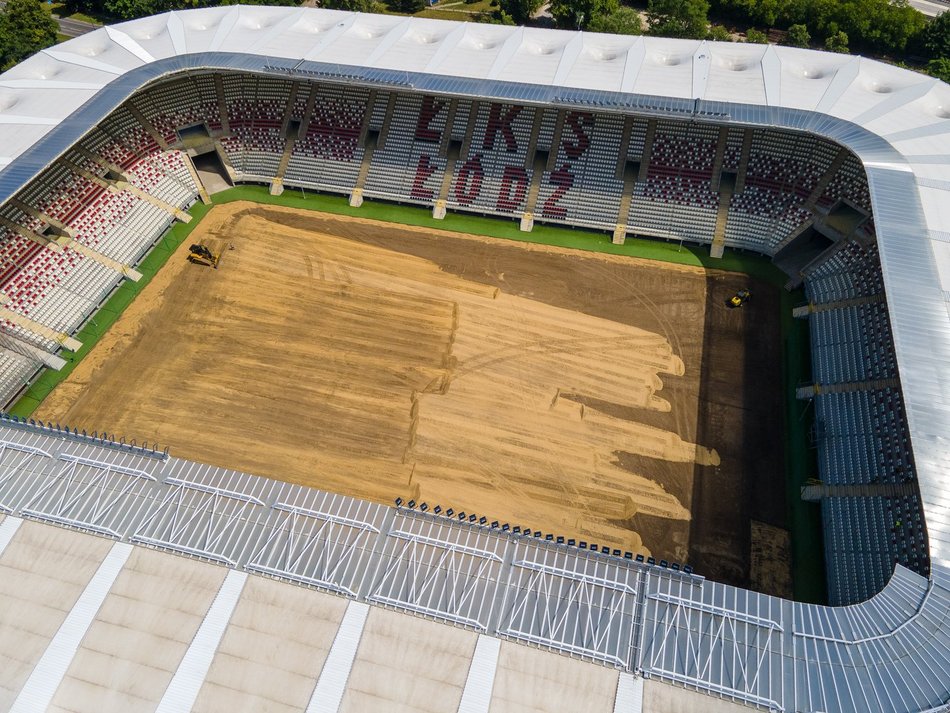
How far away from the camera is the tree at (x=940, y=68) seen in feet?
138

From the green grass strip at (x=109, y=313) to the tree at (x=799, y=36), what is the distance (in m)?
A: 50.2

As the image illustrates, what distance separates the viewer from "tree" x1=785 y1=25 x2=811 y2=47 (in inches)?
1874

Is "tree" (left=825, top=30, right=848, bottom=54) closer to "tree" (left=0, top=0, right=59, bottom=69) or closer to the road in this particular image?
"tree" (left=0, top=0, right=59, bottom=69)

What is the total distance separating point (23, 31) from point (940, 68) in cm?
7696

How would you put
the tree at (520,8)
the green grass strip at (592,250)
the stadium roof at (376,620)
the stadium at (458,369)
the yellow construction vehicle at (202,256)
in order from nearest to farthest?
the stadium roof at (376,620) → the stadium at (458,369) → the green grass strip at (592,250) → the yellow construction vehicle at (202,256) → the tree at (520,8)

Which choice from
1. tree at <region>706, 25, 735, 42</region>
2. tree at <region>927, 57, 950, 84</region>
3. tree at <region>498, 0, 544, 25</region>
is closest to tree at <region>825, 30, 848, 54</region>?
tree at <region>927, 57, 950, 84</region>

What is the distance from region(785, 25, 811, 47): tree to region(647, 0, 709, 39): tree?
7.06 metres

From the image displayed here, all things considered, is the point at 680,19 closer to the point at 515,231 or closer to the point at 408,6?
the point at 408,6

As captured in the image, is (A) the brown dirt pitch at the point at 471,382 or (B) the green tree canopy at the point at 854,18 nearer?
(A) the brown dirt pitch at the point at 471,382

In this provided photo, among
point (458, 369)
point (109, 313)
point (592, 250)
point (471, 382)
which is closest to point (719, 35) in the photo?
point (592, 250)

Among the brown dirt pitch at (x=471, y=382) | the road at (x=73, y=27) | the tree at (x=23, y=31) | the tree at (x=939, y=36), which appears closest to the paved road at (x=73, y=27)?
the road at (x=73, y=27)

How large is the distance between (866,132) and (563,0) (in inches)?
1319

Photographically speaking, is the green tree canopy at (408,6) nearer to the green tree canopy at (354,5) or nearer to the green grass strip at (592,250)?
the green tree canopy at (354,5)

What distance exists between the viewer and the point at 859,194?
31297mm
